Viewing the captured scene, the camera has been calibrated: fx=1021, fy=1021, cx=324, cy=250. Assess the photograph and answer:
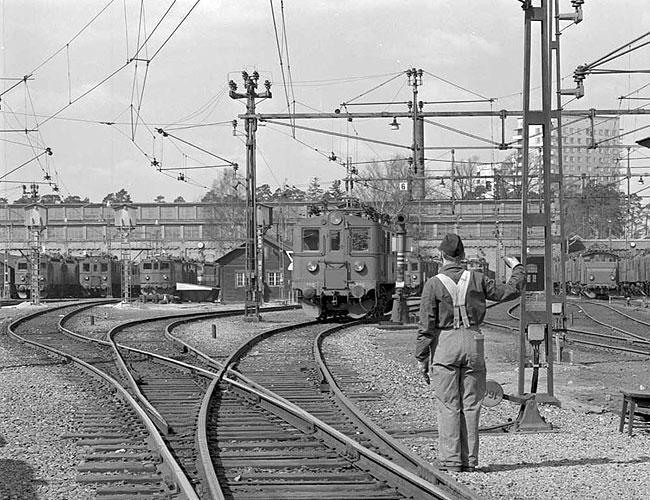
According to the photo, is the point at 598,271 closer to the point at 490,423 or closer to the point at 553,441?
the point at 490,423

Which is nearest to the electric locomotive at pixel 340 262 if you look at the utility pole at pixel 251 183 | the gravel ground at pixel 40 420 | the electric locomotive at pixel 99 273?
the utility pole at pixel 251 183

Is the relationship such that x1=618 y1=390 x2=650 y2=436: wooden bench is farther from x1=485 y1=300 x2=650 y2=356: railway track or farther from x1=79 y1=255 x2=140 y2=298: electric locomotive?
x1=79 y1=255 x2=140 y2=298: electric locomotive

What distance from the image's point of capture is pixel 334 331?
26.1 m

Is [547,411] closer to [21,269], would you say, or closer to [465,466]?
[465,466]

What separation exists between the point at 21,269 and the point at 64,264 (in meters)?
2.83

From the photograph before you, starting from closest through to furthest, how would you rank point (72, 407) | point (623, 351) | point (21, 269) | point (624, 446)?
point (624, 446)
point (72, 407)
point (623, 351)
point (21, 269)

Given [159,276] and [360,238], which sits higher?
[360,238]

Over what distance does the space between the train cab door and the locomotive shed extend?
8648mm

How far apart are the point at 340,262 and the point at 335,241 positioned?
71 cm

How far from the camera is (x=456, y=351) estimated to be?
8.00 meters

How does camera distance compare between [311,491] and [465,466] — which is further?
[465,466]

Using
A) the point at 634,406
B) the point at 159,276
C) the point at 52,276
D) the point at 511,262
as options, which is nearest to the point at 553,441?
the point at 634,406

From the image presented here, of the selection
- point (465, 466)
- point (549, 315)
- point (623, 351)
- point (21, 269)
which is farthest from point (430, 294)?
point (21, 269)

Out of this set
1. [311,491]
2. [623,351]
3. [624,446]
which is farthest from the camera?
[623,351]
